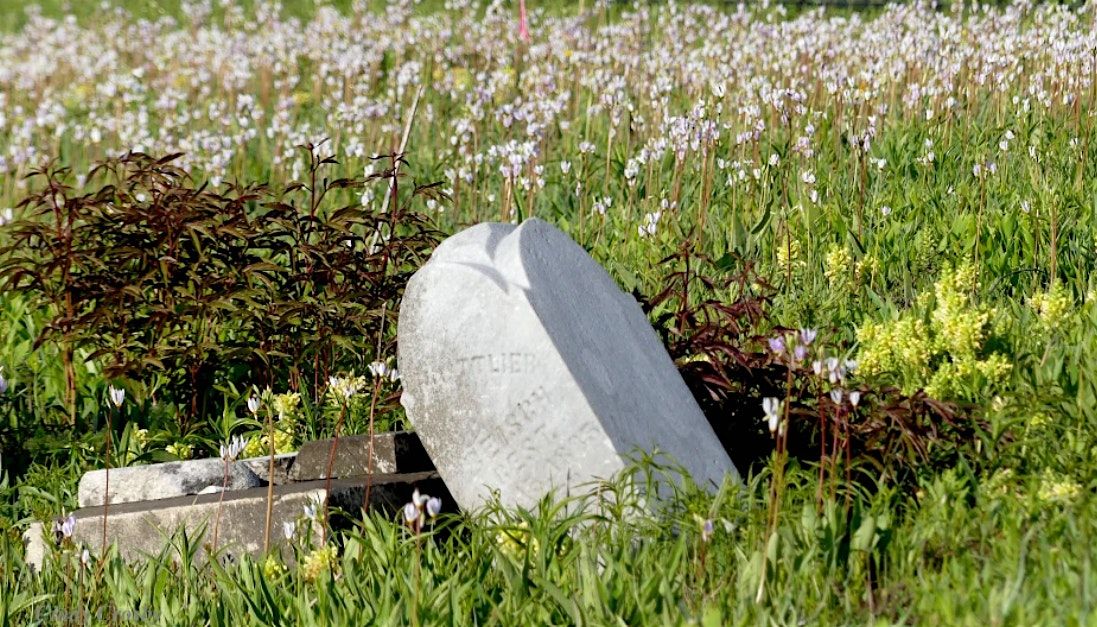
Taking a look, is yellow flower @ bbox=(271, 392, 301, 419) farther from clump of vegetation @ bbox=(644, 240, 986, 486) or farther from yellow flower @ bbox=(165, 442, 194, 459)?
clump of vegetation @ bbox=(644, 240, 986, 486)

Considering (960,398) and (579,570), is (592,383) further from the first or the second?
(960,398)

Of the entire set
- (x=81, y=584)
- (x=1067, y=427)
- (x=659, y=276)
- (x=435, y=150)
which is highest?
(x=435, y=150)

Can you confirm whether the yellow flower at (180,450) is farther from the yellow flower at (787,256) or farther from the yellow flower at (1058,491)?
the yellow flower at (1058,491)

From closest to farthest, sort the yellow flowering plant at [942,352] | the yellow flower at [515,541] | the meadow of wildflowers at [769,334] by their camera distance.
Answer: the meadow of wildflowers at [769,334], the yellow flower at [515,541], the yellow flowering plant at [942,352]

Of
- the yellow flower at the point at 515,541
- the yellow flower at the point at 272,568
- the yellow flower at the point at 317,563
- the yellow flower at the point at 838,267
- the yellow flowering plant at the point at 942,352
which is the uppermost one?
the yellow flower at the point at 838,267

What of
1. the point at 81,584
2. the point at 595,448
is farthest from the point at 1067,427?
the point at 81,584

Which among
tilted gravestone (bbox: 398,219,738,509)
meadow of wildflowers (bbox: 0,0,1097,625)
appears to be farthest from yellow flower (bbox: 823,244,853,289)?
tilted gravestone (bbox: 398,219,738,509)

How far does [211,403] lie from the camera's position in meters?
5.06

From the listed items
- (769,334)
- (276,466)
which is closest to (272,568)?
(276,466)

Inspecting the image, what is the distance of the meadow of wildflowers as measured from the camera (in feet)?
9.77

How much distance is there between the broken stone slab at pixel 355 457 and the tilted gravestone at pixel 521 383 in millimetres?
552

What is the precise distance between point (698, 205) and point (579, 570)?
3036 millimetres

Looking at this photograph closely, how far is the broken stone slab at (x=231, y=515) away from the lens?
3.70 metres

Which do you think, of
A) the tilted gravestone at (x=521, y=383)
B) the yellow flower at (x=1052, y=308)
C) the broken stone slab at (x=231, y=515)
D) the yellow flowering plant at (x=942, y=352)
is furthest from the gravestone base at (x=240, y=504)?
the yellow flower at (x=1052, y=308)
